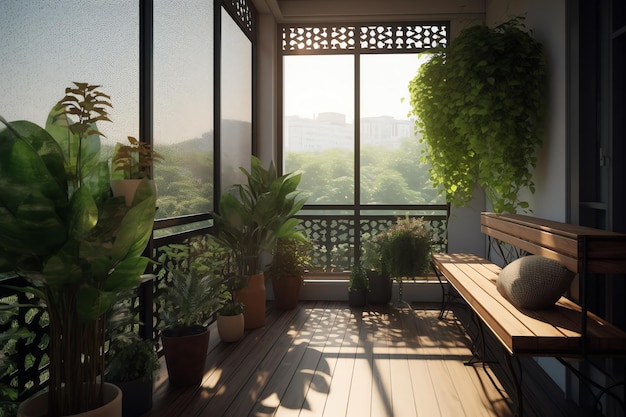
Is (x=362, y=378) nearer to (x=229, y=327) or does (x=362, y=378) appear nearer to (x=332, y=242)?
(x=229, y=327)

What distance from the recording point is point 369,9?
5.58 meters

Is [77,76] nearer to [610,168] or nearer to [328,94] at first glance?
[610,168]

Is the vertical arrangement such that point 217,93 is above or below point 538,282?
above

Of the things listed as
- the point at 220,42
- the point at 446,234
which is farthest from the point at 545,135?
the point at 220,42

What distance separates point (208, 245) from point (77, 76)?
2.06 metres

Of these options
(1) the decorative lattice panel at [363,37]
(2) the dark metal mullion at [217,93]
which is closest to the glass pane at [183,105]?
(2) the dark metal mullion at [217,93]

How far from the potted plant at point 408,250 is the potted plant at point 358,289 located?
37 cm

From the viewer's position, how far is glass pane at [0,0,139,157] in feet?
6.56

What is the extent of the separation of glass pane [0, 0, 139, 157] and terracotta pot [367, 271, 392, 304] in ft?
10.3

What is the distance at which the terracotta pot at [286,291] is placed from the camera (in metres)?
5.21

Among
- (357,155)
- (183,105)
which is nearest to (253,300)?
(183,105)

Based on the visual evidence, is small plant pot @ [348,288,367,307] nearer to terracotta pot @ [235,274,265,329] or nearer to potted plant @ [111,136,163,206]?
terracotta pot @ [235,274,265,329]

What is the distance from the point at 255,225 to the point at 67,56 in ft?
7.81

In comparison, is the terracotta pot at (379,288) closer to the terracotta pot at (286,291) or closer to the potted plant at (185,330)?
the terracotta pot at (286,291)
